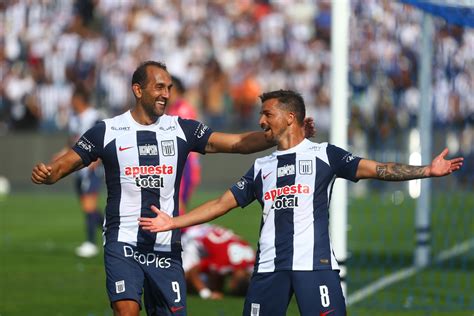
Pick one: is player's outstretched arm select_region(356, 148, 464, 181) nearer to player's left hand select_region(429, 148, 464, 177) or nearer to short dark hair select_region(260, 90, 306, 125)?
player's left hand select_region(429, 148, 464, 177)

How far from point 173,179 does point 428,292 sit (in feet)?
18.4

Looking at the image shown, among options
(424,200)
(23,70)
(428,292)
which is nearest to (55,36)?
(23,70)

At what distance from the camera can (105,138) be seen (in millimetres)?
7855

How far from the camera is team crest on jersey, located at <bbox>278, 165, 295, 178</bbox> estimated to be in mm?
7367

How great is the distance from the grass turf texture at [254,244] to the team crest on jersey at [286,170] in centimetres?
396

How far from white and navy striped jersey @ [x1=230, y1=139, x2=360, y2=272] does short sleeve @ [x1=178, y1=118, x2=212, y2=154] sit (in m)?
0.71

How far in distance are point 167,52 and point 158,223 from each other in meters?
22.2

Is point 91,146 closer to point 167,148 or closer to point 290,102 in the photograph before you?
point 167,148

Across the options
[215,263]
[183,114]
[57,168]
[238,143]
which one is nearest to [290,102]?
[238,143]

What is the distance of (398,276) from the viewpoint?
14.3 meters

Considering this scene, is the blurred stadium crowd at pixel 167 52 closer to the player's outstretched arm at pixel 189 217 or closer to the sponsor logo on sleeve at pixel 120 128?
the sponsor logo on sleeve at pixel 120 128

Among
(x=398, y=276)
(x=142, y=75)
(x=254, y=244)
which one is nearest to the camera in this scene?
(x=142, y=75)

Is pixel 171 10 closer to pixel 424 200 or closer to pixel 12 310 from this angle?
pixel 424 200

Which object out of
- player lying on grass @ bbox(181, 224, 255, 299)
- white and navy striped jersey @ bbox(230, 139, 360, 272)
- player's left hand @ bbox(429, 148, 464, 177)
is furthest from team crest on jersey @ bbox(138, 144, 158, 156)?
player lying on grass @ bbox(181, 224, 255, 299)
